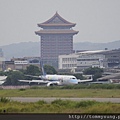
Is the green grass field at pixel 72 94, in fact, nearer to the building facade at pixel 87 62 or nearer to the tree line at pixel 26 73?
the tree line at pixel 26 73

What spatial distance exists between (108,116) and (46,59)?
104 metres

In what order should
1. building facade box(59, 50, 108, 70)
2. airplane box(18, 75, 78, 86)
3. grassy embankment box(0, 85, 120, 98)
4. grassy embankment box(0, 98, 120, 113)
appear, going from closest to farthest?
1. grassy embankment box(0, 98, 120, 113)
2. grassy embankment box(0, 85, 120, 98)
3. airplane box(18, 75, 78, 86)
4. building facade box(59, 50, 108, 70)

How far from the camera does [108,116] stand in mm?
12859

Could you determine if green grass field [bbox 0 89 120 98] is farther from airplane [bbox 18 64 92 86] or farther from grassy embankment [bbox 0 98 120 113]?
airplane [bbox 18 64 92 86]

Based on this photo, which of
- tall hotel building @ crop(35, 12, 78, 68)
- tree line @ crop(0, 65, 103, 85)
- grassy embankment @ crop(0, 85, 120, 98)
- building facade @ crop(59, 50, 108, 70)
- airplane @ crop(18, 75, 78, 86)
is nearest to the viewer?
grassy embankment @ crop(0, 85, 120, 98)

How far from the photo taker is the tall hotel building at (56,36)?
423 feet

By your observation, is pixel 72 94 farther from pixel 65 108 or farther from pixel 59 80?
pixel 59 80

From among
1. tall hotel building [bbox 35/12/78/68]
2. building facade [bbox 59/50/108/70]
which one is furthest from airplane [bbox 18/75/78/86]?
tall hotel building [bbox 35/12/78/68]

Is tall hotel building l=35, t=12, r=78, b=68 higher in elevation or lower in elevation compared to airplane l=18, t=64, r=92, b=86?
higher

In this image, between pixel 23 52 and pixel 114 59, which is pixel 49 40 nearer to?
pixel 23 52

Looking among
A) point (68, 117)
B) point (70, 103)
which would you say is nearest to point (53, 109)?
point (70, 103)

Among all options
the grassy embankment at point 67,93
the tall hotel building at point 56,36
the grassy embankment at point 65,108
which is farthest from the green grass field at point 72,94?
the tall hotel building at point 56,36

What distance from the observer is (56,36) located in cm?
13800

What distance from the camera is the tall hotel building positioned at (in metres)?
129
